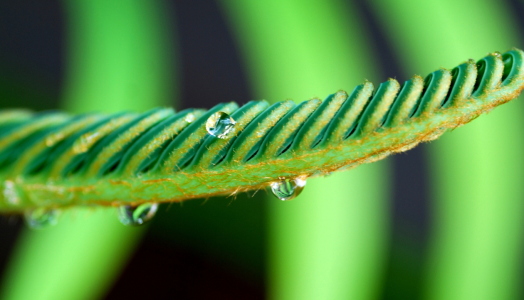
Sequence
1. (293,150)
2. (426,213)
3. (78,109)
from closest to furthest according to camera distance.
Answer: (293,150) < (78,109) < (426,213)

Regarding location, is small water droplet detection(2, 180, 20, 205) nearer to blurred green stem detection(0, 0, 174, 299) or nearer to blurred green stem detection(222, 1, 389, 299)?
blurred green stem detection(0, 0, 174, 299)

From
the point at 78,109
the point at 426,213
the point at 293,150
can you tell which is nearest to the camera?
→ the point at 293,150

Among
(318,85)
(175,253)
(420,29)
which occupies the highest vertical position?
(420,29)

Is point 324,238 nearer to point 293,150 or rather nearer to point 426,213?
point 426,213

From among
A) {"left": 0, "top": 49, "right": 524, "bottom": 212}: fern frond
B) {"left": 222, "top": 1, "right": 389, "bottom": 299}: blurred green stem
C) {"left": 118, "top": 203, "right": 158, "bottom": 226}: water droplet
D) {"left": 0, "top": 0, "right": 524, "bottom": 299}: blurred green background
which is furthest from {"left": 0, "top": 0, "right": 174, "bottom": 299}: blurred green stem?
{"left": 0, "top": 49, "right": 524, "bottom": 212}: fern frond

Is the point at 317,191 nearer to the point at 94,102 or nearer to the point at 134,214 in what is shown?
the point at 94,102

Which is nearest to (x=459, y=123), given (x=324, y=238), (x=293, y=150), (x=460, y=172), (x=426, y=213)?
(x=293, y=150)

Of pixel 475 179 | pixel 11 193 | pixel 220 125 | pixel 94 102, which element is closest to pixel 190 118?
pixel 220 125
